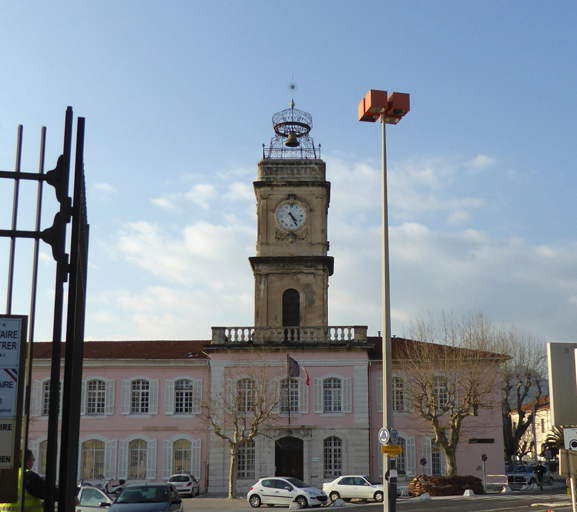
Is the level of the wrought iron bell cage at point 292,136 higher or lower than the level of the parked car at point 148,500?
higher

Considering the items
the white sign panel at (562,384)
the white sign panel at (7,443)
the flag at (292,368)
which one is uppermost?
the flag at (292,368)

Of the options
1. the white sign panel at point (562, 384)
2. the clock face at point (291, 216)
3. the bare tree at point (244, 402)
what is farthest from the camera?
the clock face at point (291, 216)

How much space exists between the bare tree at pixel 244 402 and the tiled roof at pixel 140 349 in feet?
9.71

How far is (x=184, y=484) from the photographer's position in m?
37.3

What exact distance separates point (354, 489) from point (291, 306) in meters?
12.9

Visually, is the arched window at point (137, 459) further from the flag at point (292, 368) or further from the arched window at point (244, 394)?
the flag at point (292, 368)

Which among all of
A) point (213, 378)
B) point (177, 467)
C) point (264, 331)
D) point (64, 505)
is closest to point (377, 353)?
point (264, 331)

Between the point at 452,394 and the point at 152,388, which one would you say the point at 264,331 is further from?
the point at 452,394

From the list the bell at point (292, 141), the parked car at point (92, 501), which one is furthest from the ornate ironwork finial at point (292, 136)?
the parked car at point (92, 501)

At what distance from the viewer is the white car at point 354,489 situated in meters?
31.7

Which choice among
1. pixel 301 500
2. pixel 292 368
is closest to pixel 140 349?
pixel 292 368

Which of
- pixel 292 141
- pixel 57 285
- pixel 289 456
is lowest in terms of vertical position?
pixel 289 456

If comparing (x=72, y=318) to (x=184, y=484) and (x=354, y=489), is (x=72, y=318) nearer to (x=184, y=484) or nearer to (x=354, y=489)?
(x=354, y=489)

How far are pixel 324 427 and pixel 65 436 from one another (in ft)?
115
